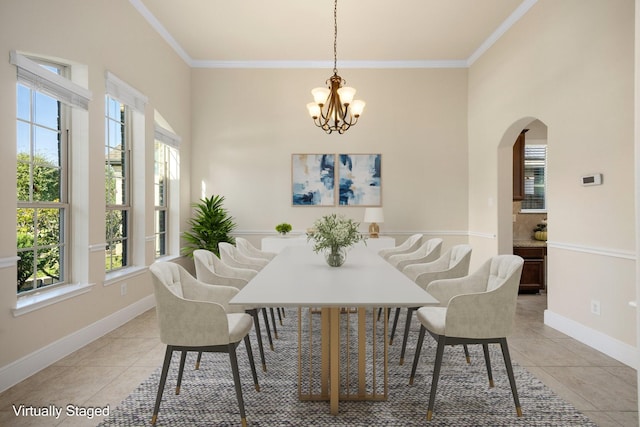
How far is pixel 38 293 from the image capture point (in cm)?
318

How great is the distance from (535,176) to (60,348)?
671cm

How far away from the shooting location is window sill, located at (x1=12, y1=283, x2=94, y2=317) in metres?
2.80

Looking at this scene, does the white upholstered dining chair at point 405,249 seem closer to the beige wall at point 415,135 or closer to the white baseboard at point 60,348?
the beige wall at point 415,135

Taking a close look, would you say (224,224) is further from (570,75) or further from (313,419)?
(570,75)

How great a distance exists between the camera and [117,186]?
14.5 feet

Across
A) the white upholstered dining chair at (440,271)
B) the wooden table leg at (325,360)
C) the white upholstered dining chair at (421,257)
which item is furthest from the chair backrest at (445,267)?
the wooden table leg at (325,360)

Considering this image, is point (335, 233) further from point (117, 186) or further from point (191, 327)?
point (117, 186)

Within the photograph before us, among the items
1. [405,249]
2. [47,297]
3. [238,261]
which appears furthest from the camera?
[405,249]

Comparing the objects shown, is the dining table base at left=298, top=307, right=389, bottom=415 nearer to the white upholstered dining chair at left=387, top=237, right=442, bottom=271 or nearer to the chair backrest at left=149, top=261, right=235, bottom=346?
the chair backrest at left=149, top=261, right=235, bottom=346

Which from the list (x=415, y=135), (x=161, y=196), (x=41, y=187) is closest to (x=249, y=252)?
(x=161, y=196)

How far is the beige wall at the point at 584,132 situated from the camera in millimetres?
3168

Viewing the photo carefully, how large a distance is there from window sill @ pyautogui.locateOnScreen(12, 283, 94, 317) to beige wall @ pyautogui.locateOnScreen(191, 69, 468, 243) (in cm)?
315

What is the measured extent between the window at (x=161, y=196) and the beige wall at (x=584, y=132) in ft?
15.2

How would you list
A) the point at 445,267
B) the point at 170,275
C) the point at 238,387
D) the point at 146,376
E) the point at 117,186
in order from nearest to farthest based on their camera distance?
the point at 238,387
the point at 170,275
the point at 146,376
the point at 445,267
the point at 117,186
